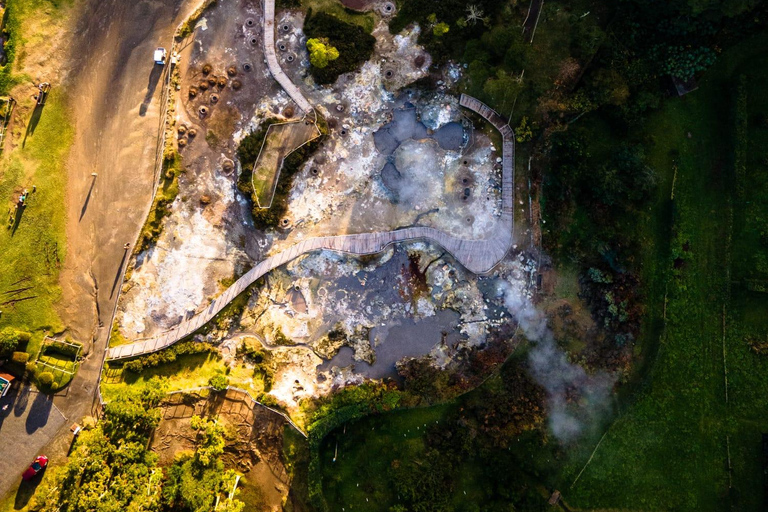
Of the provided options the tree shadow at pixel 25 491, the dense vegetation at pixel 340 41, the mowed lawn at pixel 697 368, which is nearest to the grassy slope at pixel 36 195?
the tree shadow at pixel 25 491

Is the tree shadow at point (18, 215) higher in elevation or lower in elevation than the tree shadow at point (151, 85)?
lower

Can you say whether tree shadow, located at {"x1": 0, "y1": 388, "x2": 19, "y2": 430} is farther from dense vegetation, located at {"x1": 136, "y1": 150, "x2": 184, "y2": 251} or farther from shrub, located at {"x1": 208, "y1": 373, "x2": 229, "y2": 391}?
shrub, located at {"x1": 208, "y1": 373, "x2": 229, "y2": 391}

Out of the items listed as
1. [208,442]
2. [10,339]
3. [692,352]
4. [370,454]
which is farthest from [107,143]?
[692,352]

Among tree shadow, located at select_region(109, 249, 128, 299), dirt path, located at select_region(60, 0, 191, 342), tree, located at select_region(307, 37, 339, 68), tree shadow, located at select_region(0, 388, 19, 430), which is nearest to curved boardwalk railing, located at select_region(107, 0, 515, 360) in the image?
tree shadow, located at select_region(109, 249, 128, 299)

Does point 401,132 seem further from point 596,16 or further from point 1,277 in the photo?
point 1,277

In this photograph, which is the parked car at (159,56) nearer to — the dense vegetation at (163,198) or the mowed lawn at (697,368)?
the dense vegetation at (163,198)

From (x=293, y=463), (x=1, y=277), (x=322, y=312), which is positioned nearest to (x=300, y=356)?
(x=322, y=312)
